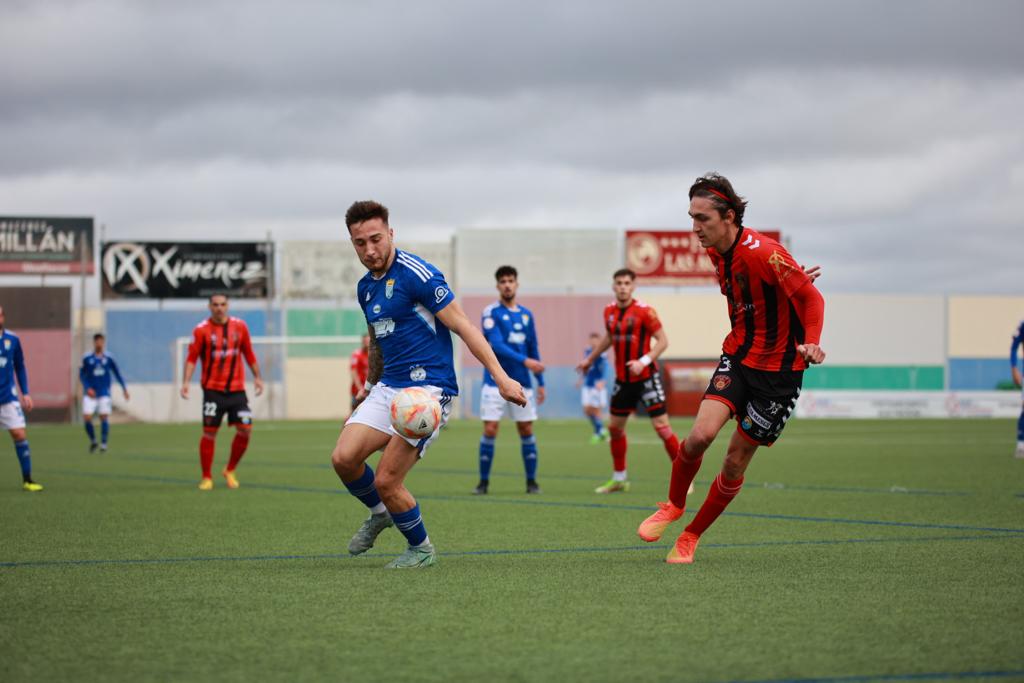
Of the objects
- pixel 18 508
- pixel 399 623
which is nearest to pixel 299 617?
pixel 399 623

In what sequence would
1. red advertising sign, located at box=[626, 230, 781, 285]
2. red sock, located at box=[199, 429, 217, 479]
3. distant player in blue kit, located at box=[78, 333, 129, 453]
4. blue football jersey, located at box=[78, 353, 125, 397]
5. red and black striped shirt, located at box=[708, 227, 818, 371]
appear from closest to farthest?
red and black striped shirt, located at box=[708, 227, 818, 371], red sock, located at box=[199, 429, 217, 479], distant player in blue kit, located at box=[78, 333, 129, 453], blue football jersey, located at box=[78, 353, 125, 397], red advertising sign, located at box=[626, 230, 781, 285]

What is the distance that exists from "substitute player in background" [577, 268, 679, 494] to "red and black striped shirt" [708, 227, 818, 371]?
5.74 m

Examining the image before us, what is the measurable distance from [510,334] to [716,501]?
625 cm

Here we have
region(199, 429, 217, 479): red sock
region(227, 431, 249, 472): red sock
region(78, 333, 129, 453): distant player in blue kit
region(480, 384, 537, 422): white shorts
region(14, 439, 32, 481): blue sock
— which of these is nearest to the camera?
region(480, 384, 537, 422): white shorts

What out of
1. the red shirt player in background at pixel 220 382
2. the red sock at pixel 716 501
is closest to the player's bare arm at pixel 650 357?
the red sock at pixel 716 501

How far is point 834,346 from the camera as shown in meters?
54.1

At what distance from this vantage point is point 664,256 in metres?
52.1

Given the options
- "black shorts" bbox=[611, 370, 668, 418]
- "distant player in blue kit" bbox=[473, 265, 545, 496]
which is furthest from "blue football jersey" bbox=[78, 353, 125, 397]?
"black shorts" bbox=[611, 370, 668, 418]

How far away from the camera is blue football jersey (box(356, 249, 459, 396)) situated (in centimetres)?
697

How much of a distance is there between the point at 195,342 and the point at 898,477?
28.0 feet

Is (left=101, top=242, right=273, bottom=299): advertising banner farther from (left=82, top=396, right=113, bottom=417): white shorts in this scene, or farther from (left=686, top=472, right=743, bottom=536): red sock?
(left=686, top=472, right=743, bottom=536): red sock

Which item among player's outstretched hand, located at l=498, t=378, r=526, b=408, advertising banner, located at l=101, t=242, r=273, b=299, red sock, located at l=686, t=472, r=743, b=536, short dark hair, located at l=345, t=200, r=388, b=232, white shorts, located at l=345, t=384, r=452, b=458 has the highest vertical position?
advertising banner, located at l=101, t=242, r=273, b=299

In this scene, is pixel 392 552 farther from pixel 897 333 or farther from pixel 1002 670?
pixel 897 333

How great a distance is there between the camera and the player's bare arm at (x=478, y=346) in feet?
21.3
